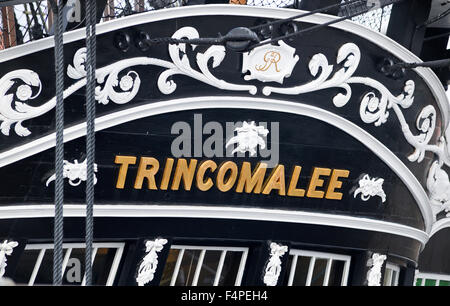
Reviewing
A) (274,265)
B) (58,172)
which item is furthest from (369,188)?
(58,172)

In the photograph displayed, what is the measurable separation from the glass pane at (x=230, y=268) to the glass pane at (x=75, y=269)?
5.97 feet

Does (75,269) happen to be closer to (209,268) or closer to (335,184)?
(209,268)

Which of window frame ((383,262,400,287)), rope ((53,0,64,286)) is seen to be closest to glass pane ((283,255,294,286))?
window frame ((383,262,400,287))

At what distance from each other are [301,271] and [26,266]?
12.1ft

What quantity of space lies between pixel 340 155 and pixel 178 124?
2328mm

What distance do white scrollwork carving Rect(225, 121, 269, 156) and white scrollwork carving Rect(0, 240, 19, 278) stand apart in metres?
2.80

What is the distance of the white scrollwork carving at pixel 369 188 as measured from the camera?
1368 cm

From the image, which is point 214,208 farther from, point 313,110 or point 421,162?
point 421,162

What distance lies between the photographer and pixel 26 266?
461 inches

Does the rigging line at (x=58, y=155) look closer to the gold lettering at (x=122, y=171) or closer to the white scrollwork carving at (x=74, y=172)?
the white scrollwork carving at (x=74, y=172)

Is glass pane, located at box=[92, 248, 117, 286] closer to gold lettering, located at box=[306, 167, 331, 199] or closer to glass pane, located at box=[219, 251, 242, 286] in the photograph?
glass pane, located at box=[219, 251, 242, 286]

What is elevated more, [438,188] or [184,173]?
[184,173]

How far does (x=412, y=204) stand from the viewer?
1466cm

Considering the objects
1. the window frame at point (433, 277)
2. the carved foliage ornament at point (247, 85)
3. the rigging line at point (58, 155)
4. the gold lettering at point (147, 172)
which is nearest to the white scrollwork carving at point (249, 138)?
the carved foliage ornament at point (247, 85)
